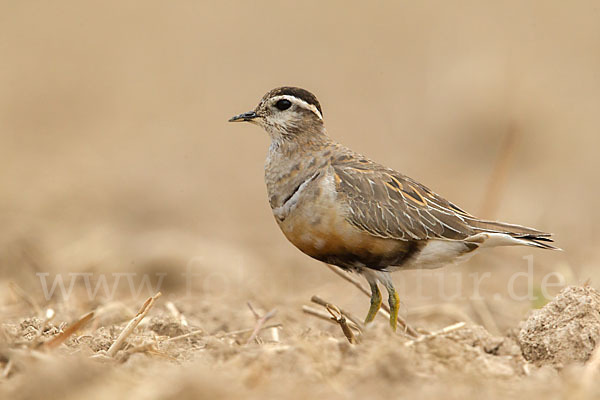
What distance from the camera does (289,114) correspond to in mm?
7094

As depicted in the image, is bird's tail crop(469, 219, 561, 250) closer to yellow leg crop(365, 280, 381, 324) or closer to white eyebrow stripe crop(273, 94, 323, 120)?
yellow leg crop(365, 280, 381, 324)

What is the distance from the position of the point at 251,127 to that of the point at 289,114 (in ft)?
47.1

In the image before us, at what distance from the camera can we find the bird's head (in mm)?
7039

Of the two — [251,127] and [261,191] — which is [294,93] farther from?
[251,127]

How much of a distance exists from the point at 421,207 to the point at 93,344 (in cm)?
269

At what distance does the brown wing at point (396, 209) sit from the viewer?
→ 6.39 m

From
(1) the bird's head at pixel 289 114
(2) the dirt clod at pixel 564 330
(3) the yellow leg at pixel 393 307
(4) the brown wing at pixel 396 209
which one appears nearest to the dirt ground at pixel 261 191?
(2) the dirt clod at pixel 564 330

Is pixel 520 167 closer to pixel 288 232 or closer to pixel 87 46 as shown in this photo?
pixel 288 232

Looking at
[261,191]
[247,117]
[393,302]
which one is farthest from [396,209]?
[261,191]

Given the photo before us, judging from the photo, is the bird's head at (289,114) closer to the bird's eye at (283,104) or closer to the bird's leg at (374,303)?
the bird's eye at (283,104)

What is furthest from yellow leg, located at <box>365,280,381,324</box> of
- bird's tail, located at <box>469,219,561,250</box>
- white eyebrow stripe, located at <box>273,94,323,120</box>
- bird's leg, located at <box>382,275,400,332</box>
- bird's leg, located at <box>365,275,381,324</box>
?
white eyebrow stripe, located at <box>273,94,323,120</box>

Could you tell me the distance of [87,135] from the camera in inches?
787

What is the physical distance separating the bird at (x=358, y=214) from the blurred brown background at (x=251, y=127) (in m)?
2.49

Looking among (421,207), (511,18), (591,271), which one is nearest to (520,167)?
(511,18)
